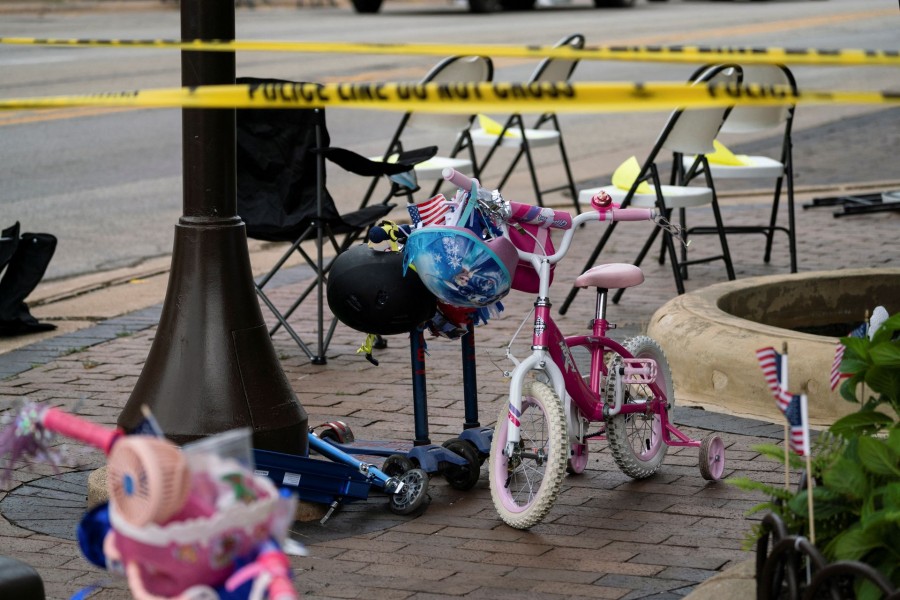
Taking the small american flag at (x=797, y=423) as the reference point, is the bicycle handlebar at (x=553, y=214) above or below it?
above

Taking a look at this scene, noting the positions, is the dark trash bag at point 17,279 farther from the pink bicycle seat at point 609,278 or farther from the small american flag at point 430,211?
the pink bicycle seat at point 609,278

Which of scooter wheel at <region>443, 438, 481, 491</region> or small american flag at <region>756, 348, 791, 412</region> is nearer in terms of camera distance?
small american flag at <region>756, 348, 791, 412</region>

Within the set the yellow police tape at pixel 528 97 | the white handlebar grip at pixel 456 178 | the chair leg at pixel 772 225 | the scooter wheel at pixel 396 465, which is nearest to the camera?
the yellow police tape at pixel 528 97

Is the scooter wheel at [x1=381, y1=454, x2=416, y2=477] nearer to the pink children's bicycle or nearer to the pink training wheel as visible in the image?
the pink children's bicycle

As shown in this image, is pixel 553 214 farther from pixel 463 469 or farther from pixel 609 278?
pixel 463 469

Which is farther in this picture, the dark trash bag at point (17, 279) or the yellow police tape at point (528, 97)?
the dark trash bag at point (17, 279)

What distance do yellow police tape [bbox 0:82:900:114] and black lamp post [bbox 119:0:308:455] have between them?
5.11ft

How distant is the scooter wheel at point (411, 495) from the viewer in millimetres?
4546

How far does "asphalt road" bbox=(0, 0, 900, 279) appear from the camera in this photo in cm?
1075

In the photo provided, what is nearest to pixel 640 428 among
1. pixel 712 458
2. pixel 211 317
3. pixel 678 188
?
pixel 712 458

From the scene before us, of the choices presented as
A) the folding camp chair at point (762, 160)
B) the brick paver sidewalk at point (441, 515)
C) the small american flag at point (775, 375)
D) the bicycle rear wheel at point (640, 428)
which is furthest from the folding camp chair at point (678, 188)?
the small american flag at point (775, 375)

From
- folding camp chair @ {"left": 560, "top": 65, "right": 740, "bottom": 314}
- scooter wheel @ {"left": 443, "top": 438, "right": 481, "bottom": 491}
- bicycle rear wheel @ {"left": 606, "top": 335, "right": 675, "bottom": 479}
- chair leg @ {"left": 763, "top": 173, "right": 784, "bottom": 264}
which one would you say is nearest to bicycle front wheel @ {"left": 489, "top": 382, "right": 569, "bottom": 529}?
scooter wheel @ {"left": 443, "top": 438, "right": 481, "bottom": 491}

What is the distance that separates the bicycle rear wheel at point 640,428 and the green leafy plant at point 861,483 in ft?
4.07

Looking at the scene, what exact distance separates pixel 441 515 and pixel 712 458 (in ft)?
3.18
